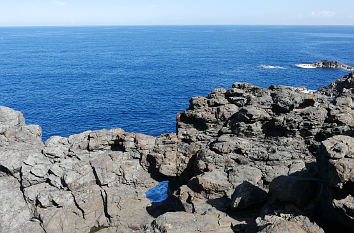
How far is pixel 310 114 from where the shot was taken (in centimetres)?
3297

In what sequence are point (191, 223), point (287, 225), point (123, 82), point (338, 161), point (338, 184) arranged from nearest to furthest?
point (338, 184) < point (287, 225) < point (338, 161) < point (191, 223) < point (123, 82)

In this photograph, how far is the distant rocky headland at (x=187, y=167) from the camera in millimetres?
26125

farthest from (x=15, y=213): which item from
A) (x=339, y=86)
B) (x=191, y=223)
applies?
(x=339, y=86)

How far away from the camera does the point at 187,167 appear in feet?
124

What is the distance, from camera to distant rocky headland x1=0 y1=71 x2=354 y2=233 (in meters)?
26.1

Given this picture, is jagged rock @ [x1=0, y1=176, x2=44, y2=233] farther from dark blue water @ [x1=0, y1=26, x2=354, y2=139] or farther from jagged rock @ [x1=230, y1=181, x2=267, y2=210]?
dark blue water @ [x1=0, y1=26, x2=354, y2=139]

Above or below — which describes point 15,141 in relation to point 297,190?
below

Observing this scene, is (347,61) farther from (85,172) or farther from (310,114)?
(85,172)

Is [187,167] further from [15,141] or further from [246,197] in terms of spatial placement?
[15,141]

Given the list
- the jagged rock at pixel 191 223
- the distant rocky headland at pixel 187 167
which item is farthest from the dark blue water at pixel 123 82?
→ the jagged rock at pixel 191 223

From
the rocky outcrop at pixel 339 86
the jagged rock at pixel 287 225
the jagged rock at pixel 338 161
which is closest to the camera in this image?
the jagged rock at pixel 287 225

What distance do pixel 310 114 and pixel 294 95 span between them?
132 inches

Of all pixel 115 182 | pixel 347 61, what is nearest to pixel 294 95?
pixel 115 182

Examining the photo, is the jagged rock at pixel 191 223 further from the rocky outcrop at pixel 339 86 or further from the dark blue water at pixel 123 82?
the rocky outcrop at pixel 339 86
